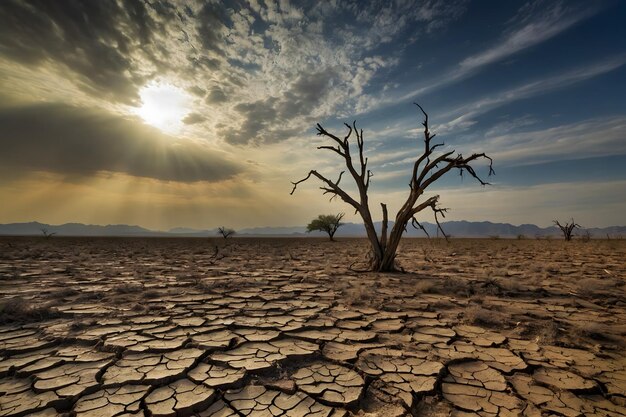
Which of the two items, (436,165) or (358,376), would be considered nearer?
(358,376)

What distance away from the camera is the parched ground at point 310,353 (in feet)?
7.01

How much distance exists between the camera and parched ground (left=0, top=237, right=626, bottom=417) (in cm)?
214

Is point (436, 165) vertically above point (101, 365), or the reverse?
point (436, 165)

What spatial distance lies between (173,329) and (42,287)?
13.8 ft

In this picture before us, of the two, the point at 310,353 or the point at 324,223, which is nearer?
the point at 310,353

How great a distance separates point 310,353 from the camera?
2955 millimetres

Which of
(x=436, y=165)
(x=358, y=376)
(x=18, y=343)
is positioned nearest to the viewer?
(x=358, y=376)

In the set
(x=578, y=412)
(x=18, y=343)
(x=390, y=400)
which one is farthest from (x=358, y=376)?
(x=18, y=343)

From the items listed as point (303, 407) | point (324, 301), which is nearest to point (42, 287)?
point (324, 301)

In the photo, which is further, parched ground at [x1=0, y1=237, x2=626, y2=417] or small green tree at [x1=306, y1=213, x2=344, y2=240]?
small green tree at [x1=306, y1=213, x2=344, y2=240]

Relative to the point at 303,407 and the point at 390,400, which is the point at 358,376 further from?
the point at 303,407

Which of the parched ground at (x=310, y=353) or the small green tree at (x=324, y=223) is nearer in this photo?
the parched ground at (x=310, y=353)

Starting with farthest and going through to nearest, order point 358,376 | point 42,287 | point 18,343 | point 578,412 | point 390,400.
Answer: point 42,287
point 18,343
point 358,376
point 390,400
point 578,412

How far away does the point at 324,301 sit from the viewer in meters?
5.08
